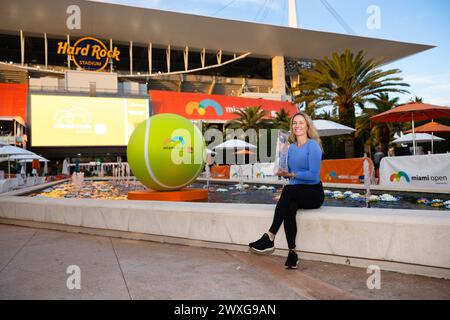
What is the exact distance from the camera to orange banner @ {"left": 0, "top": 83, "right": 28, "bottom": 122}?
3781 cm

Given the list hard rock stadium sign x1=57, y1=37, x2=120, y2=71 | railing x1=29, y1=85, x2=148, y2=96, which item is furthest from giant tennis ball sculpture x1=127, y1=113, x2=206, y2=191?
hard rock stadium sign x1=57, y1=37, x2=120, y2=71

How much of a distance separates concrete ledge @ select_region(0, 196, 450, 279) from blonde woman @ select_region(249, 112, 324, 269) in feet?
0.85

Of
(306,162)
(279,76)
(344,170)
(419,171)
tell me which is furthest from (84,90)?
(306,162)

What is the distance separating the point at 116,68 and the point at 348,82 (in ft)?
151

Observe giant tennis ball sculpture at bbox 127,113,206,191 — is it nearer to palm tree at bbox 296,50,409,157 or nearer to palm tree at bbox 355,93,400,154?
palm tree at bbox 296,50,409,157

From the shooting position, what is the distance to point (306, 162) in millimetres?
4441

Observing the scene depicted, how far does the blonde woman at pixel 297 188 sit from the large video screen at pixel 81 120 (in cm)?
3695

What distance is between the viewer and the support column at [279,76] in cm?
5690

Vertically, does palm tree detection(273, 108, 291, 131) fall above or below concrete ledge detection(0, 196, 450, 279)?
above

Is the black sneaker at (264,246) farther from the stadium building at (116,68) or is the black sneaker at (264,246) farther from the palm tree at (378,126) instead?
the stadium building at (116,68)

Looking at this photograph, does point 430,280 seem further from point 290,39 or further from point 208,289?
point 290,39

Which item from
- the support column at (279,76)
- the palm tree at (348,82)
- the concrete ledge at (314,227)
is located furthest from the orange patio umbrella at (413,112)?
the support column at (279,76)

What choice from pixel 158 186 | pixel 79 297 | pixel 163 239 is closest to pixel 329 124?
pixel 158 186

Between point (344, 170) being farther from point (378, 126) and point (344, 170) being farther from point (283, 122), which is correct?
point (283, 122)
